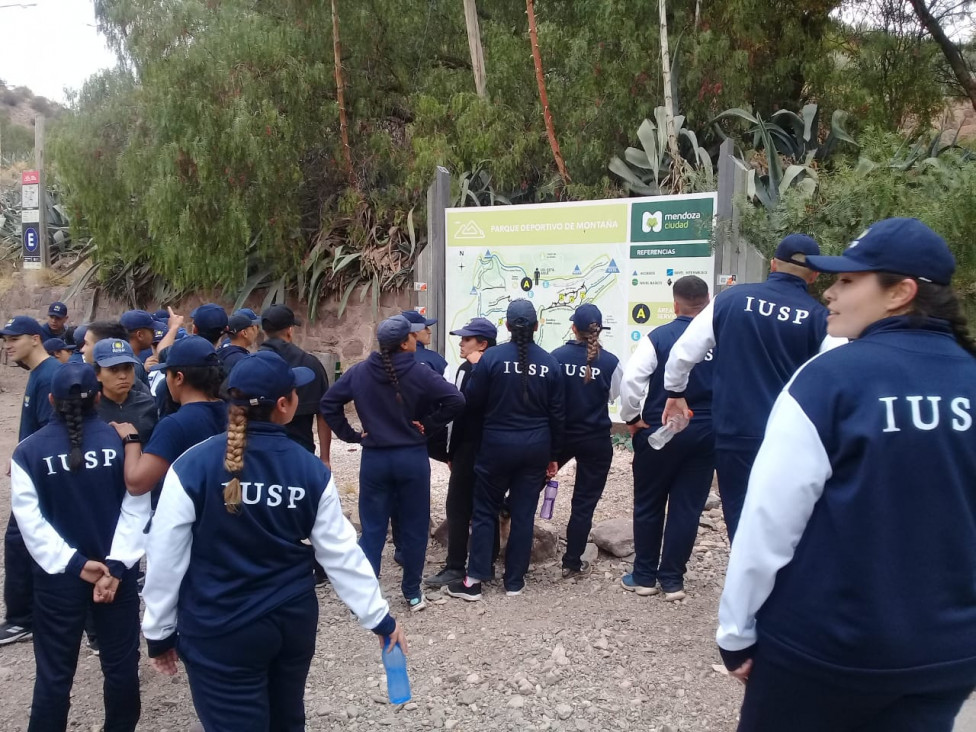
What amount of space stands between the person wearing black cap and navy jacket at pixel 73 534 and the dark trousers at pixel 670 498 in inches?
117

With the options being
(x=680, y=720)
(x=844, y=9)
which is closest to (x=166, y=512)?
(x=680, y=720)

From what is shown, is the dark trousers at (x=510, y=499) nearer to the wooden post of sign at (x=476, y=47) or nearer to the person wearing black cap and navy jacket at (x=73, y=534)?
the person wearing black cap and navy jacket at (x=73, y=534)

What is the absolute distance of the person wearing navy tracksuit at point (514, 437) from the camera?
16.4ft

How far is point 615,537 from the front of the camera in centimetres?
582

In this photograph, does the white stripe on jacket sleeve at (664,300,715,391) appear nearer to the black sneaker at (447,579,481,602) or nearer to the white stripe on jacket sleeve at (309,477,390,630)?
the black sneaker at (447,579,481,602)

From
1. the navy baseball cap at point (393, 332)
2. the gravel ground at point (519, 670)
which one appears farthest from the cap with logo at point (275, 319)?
the gravel ground at point (519, 670)

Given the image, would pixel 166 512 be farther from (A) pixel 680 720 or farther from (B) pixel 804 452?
(A) pixel 680 720

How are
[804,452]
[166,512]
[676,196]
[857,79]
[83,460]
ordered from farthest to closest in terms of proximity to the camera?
[857,79] < [676,196] < [83,460] < [166,512] < [804,452]

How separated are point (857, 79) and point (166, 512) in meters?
9.58

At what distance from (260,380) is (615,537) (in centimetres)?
379

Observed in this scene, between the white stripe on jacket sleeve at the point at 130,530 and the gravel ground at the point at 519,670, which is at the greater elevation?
the white stripe on jacket sleeve at the point at 130,530

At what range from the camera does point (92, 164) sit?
12.0m

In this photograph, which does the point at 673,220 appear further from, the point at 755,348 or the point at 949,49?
the point at 949,49

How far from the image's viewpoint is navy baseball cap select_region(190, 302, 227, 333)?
17.4 feet
